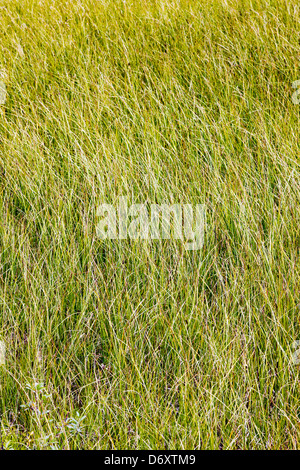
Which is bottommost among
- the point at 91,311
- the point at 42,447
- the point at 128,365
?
the point at 42,447

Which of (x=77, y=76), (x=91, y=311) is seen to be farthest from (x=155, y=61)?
(x=91, y=311)

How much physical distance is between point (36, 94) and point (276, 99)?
66.6 inches

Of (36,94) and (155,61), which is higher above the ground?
(155,61)

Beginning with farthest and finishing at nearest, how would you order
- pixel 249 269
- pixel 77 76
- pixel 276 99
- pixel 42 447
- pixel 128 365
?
pixel 77 76
pixel 276 99
pixel 249 269
pixel 128 365
pixel 42 447

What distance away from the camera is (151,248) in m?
2.35

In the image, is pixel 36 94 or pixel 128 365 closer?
pixel 128 365

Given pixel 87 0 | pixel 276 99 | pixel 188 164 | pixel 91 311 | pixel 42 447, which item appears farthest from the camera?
pixel 87 0

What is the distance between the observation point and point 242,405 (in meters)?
1.73

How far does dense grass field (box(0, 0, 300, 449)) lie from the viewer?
1782 mm

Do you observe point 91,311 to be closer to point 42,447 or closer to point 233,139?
point 42,447

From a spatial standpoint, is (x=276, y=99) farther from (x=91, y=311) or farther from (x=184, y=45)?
(x=91, y=311)

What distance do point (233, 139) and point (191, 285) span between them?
1164 millimetres

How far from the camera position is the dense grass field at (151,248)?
1.78m

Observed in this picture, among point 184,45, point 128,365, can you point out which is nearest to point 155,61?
point 184,45
